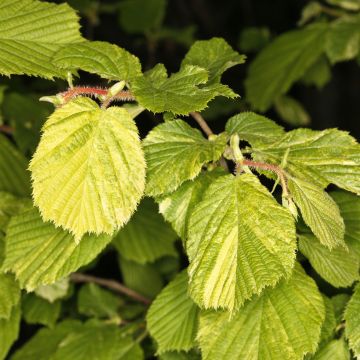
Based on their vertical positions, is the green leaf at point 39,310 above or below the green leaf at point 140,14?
below

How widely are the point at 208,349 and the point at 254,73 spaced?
135cm

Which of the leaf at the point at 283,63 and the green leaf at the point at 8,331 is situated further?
the leaf at the point at 283,63

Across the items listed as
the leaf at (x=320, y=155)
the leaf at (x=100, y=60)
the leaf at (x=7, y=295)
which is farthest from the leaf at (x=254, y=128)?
the leaf at (x=7, y=295)

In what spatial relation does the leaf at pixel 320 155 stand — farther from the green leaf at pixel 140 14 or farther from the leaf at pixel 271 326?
the green leaf at pixel 140 14

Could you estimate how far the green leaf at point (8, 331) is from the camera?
1.33 metres

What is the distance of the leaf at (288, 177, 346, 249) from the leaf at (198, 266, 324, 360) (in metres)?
0.15

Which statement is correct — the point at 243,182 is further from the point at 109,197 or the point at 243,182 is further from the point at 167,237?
the point at 167,237

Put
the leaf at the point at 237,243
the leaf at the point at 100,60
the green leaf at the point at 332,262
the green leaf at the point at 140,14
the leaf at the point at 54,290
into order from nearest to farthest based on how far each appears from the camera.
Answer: the leaf at the point at 237,243 → the leaf at the point at 100,60 → the green leaf at the point at 332,262 → the leaf at the point at 54,290 → the green leaf at the point at 140,14

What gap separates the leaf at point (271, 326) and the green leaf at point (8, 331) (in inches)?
19.7

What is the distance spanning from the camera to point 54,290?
147cm

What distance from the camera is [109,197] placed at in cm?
92

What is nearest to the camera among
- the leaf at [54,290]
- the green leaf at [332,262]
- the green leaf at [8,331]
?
the green leaf at [332,262]

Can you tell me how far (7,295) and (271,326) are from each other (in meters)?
0.55

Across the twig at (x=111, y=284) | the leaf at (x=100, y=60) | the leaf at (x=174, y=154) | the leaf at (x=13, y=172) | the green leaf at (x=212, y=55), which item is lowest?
the twig at (x=111, y=284)
